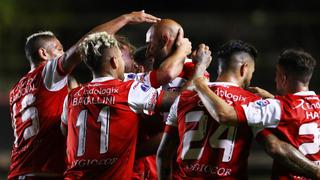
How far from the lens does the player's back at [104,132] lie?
601 cm

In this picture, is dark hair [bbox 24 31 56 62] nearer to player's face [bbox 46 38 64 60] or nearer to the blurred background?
player's face [bbox 46 38 64 60]

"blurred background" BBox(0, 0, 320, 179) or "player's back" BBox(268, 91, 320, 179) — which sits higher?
"player's back" BBox(268, 91, 320, 179)

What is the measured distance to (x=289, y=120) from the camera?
5777 millimetres

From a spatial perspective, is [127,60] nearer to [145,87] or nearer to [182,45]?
[182,45]

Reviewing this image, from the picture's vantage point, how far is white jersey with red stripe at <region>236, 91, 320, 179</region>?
5766mm

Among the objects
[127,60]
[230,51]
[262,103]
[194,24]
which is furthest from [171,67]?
[194,24]

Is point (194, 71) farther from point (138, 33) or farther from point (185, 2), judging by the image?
point (185, 2)

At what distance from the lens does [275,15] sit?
1825 cm

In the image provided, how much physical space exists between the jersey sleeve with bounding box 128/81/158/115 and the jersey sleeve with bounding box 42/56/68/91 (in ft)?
2.69

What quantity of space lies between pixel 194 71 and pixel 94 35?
90 cm

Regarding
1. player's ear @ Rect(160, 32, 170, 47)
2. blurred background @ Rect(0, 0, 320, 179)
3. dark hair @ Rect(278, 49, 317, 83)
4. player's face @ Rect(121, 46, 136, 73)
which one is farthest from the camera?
blurred background @ Rect(0, 0, 320, 179)

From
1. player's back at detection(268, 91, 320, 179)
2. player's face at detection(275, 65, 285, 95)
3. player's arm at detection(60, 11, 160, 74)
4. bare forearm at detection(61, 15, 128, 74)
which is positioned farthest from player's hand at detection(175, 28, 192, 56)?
player's back at detection(268, 91, 320, 179)

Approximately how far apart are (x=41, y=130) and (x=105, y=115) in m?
0.97

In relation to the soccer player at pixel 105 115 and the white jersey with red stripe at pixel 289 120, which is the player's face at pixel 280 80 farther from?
the soccer player at pixel 105 115
